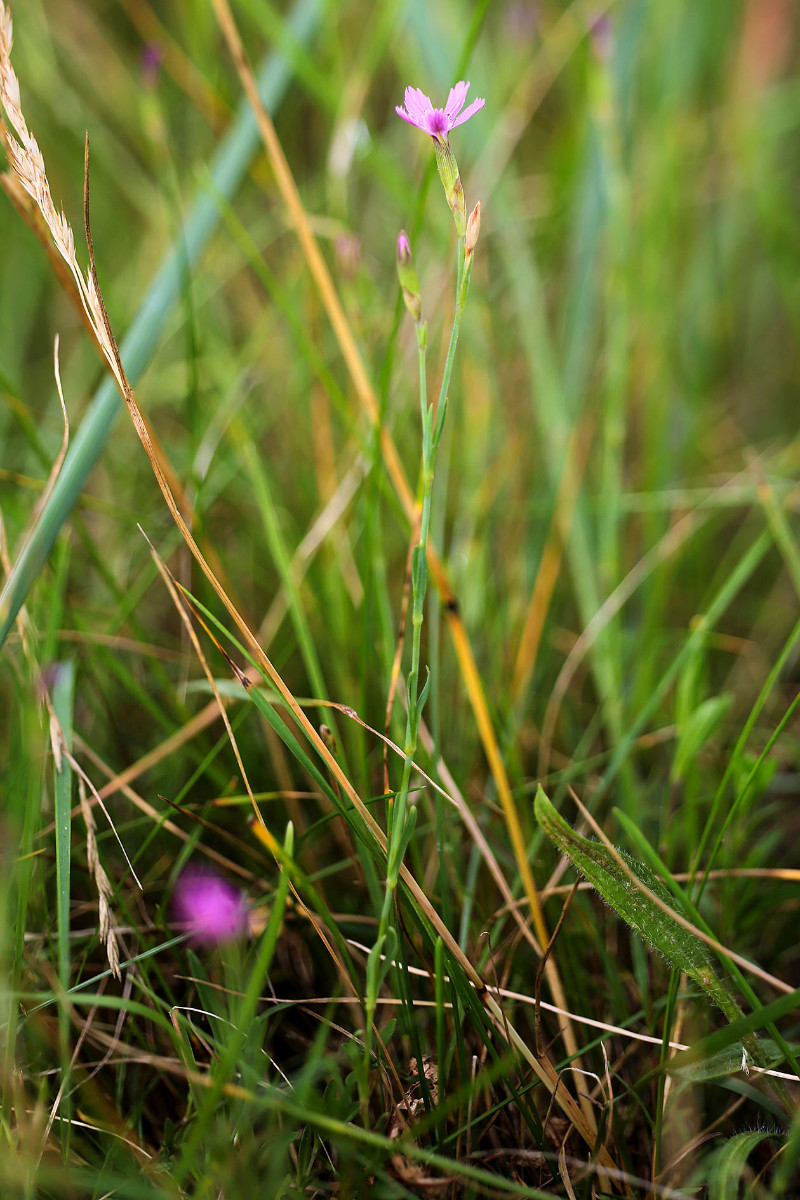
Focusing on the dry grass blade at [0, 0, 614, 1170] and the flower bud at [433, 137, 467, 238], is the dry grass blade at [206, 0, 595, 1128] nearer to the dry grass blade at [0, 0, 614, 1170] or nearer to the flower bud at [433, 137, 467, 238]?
the dry grass blade at [0, 0, 614, 1170]

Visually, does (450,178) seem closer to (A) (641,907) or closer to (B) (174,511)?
(B) (174,511)

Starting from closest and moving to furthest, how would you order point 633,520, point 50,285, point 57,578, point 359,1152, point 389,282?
point 359,1152, point 57,578, point 633,520, point 389,282, point 50,285

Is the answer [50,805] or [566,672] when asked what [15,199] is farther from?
[566,672]

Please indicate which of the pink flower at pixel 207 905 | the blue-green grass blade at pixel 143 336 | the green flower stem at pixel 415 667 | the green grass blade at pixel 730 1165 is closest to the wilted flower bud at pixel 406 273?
the green flower stem at pixel 415 667

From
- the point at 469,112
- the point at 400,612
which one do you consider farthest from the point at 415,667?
the point at 400,612

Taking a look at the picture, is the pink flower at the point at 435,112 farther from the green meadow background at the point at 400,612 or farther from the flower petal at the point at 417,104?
the green meadow background at the point at 400,612

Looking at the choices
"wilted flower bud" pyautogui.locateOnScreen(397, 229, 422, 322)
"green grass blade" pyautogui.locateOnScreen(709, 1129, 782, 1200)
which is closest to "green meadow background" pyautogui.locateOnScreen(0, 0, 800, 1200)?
"green grass blade" pyautogui.locateOnScreen(709, 1129, 782, 1200)

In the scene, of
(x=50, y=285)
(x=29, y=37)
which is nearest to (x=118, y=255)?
(x=50, y=285)
